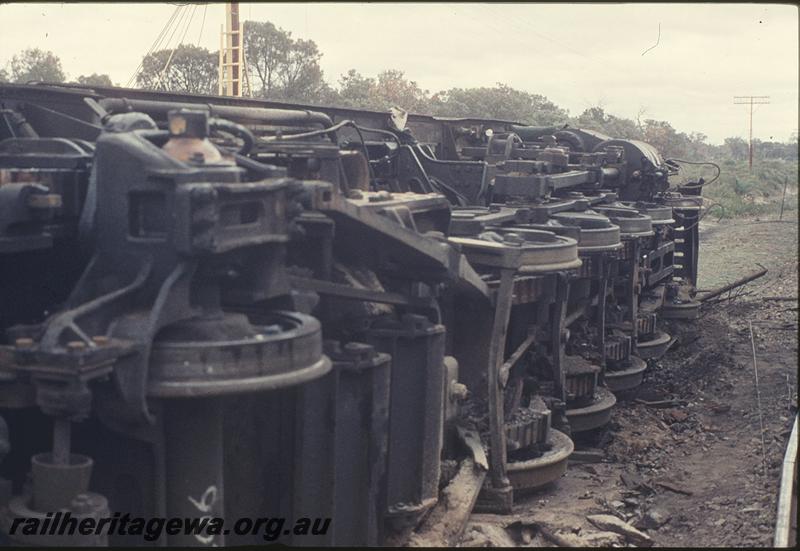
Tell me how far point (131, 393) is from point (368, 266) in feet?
6.82

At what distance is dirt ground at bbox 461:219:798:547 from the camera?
20.6 ft

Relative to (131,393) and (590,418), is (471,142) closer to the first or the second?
(590,418)

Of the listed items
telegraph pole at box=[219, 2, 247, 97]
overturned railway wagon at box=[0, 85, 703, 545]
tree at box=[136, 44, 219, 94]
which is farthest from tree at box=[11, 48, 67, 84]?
overturned railway wagon at box=[0, 85, 703, 545]

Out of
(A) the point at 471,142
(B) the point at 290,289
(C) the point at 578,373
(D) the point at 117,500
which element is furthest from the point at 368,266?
(A) the point at 471,142

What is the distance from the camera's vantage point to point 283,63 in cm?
3111

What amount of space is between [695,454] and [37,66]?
88.9 feet

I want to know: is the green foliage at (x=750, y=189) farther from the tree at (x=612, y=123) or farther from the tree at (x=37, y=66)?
the tree at (x=37, y=66)

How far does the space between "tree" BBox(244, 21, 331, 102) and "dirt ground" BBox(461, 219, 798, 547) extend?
18703 mm

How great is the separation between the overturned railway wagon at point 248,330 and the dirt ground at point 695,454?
0.40 m

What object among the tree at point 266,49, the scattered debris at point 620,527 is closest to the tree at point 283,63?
the tree at point 266,49

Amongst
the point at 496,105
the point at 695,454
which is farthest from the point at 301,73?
the point at 695,454

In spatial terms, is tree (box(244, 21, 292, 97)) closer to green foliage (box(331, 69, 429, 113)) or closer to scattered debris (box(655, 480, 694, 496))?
green foliage (box(331, 69, 429, 113))

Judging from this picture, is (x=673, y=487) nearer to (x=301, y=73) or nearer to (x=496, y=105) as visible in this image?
(x=301, y=73)

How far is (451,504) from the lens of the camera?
5.60 m
